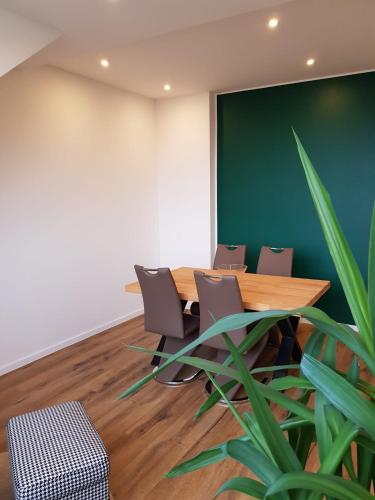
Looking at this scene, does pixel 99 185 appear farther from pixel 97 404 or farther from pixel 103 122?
pixel 97 404

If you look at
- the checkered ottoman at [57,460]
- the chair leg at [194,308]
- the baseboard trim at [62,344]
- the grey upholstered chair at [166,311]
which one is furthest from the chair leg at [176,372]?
the checkered ottoman at [57,460]

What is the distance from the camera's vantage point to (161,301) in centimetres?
297

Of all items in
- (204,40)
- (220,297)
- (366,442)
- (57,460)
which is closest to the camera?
(366,442)

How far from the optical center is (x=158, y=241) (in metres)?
5.20

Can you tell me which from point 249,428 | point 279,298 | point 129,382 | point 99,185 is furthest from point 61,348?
point 249,428

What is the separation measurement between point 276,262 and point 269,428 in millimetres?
3412

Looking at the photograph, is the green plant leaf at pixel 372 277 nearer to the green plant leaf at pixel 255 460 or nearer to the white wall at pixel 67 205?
the green plant leaf at pixel 255 460

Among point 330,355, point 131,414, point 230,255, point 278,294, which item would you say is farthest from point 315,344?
point 230,255

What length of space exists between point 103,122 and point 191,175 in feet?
4.15

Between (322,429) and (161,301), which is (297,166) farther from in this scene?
(322,429)

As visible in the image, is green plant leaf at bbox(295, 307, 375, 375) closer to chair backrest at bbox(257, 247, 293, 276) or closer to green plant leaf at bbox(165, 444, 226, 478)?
green plant leaf at bbox(165, 444, 226, 478)

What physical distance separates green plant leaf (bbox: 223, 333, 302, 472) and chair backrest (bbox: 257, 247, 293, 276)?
3297 mm

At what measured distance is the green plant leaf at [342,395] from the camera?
1.80 feet

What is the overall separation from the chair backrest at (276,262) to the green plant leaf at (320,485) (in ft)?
10.9
